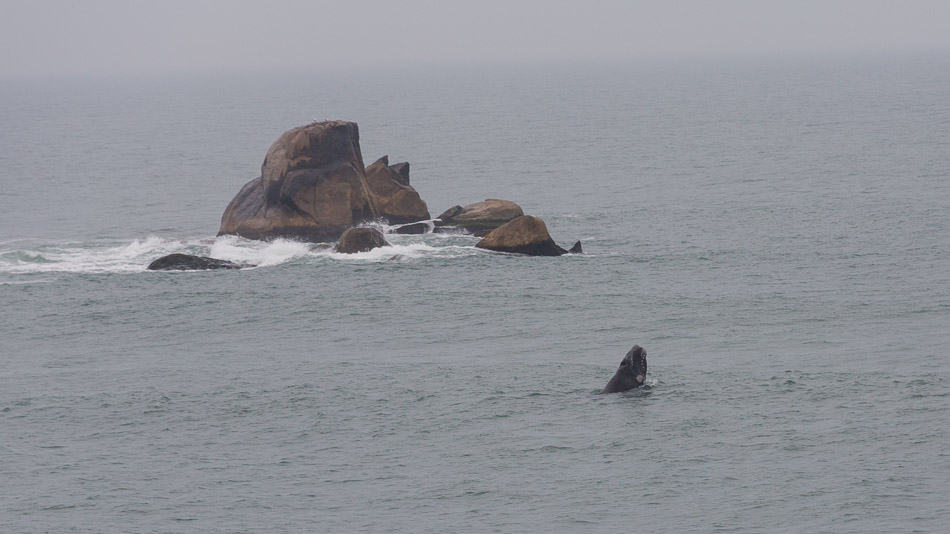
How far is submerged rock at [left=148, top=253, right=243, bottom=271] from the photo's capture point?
6650cm

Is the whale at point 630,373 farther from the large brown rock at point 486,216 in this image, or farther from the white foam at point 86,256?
the white foam at point 86,256

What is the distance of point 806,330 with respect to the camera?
51.6 meters

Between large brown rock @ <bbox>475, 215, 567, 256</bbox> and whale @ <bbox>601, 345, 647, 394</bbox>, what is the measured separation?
23.8m

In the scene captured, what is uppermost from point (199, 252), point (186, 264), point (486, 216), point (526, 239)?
point (486, 216)

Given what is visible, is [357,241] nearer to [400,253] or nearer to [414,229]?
[400,253]

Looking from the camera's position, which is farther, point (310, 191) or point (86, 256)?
point (310, 191)

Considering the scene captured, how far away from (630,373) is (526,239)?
2443cm

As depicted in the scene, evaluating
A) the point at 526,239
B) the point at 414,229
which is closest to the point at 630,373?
the point at 526,239

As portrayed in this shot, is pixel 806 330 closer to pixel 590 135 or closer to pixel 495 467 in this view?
pixel 495 467

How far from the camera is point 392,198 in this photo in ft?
253

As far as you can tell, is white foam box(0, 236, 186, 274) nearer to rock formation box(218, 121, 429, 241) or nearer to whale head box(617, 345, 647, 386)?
rock formation box(218, 121, 429, 241)

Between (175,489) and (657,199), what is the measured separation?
194 feet

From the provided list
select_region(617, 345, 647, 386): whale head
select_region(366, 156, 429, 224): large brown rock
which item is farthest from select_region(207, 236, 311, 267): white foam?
select_region(617, 345, 647, 386): whale head

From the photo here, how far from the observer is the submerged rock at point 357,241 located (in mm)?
68562
